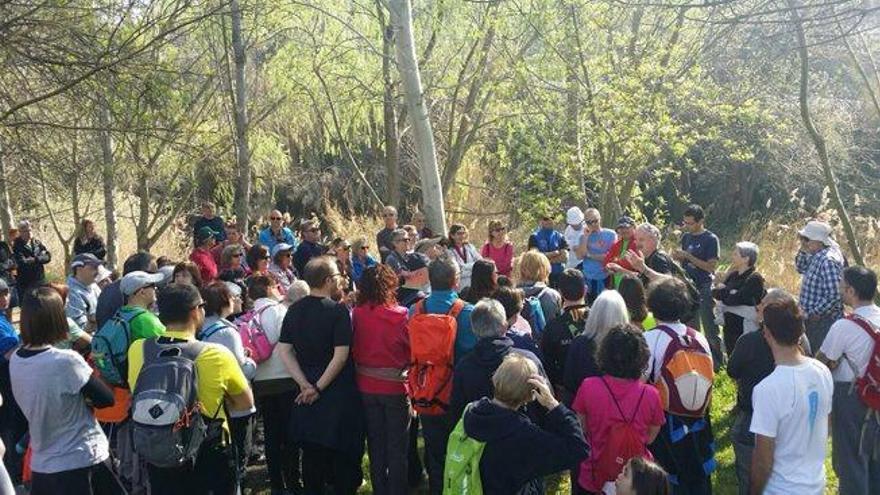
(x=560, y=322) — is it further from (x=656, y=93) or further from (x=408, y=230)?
(x=656, y=93)

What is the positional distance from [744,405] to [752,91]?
11.5 metres

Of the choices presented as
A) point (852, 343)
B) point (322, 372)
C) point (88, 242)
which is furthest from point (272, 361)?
point (88, 242)

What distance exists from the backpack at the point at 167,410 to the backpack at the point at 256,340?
1309mm

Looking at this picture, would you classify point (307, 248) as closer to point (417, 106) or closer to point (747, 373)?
point (417, 106)

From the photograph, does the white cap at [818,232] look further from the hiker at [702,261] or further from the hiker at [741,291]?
the hiker at [702,261]

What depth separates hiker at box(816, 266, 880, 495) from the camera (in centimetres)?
496

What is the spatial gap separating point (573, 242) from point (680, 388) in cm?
632

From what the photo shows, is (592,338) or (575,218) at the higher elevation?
(575,218)

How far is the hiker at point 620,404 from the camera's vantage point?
4203 mm

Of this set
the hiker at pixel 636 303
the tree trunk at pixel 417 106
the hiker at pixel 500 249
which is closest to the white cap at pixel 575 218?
the hiker at pixel 500 249

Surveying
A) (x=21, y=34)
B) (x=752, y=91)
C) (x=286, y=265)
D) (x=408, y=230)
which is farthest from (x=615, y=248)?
(x=752, y=91)

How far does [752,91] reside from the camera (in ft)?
49.6

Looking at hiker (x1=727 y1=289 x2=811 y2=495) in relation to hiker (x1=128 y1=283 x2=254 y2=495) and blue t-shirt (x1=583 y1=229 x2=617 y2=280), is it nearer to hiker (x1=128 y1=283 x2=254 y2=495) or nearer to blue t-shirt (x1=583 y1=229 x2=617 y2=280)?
hiker (x1=128 y1=283 x2=254 y2=495)

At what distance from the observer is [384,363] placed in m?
5.32
